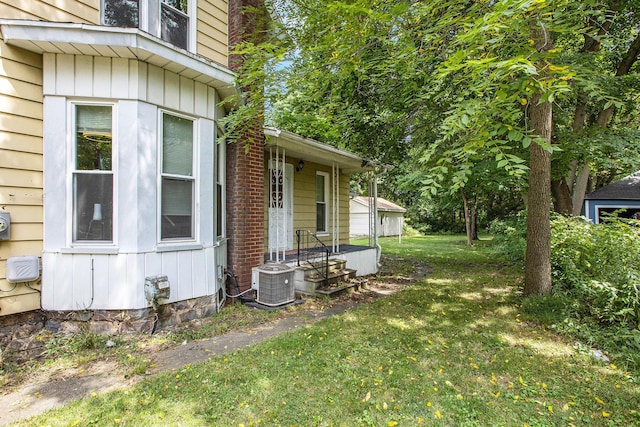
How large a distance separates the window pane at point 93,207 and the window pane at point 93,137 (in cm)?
16

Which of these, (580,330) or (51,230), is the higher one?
(51,230)

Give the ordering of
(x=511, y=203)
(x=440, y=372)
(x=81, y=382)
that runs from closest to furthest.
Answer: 1. (x=81, y=382)
2. (x=440, y=372)
3. (x=511, y=203)

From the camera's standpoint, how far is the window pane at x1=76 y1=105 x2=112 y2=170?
3875 millimetres

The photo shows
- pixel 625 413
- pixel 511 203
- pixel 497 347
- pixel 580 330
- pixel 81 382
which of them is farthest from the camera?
pixel 511 203

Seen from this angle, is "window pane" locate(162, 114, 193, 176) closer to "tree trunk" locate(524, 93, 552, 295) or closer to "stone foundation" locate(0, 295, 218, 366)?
"stone foundation" locate(0, 295, 218, 366)

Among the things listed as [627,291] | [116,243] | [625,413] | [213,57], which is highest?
[213,57]

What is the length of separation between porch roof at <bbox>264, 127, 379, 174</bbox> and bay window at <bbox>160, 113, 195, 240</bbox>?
156 cm

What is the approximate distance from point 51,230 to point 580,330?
6.81 meters

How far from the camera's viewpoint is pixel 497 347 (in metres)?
3.82

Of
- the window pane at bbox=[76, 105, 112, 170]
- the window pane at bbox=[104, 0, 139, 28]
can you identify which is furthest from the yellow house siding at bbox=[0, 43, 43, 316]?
the window pane at bbox=[104, 0, 139, 28]

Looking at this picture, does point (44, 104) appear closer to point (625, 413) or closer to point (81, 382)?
point (81, 382)

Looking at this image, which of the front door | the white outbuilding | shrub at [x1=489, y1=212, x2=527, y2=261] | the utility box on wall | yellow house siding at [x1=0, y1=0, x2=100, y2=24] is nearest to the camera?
the utility box on wall

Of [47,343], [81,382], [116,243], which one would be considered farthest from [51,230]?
[81,382]

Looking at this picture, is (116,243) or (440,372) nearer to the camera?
(440,372)
